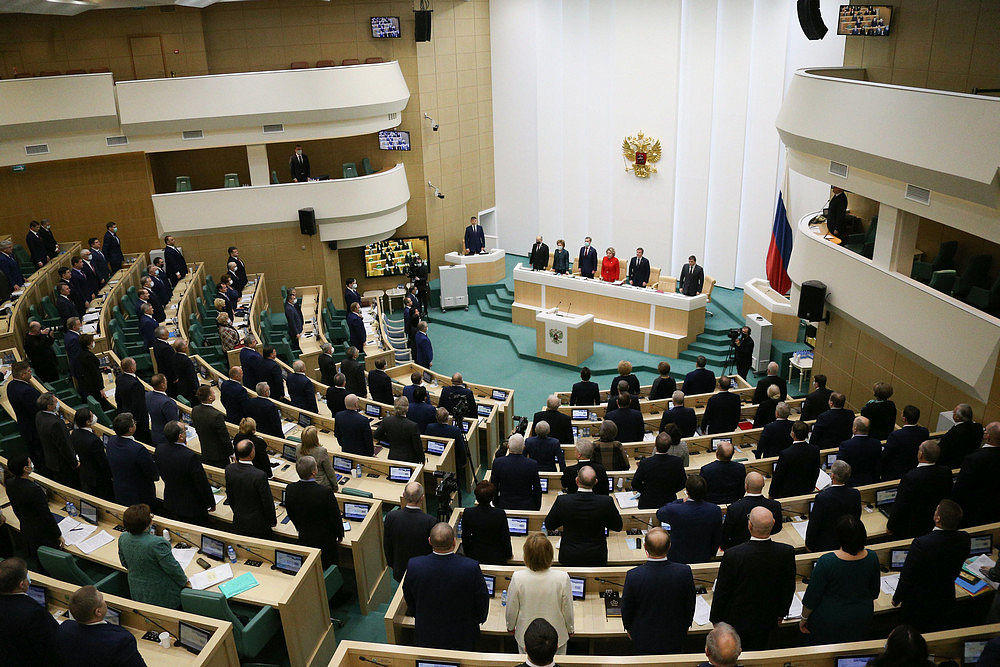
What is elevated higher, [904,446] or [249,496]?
[249,496]

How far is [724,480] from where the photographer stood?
6.27 metres

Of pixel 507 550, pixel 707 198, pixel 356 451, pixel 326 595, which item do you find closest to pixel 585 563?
pixel 507 550

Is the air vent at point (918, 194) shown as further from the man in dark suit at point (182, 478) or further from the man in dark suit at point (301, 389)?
the man in dark suit at point (182, 478)

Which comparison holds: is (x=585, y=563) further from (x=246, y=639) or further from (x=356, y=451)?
(x=356, y=451)

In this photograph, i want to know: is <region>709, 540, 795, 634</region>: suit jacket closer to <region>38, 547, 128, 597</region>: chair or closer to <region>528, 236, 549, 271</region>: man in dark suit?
<region>38, 547, 128, 597</region>: chair

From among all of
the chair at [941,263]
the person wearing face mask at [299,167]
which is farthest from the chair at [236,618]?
the person wearing face mask at [299,167]

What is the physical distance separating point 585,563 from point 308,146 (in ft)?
49.3

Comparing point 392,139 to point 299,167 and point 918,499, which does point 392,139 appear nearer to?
point 299,167

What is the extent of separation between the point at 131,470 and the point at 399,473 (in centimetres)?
253

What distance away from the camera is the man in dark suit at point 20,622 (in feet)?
14.8

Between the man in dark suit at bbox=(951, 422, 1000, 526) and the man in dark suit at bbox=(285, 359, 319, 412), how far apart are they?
23.6 ft

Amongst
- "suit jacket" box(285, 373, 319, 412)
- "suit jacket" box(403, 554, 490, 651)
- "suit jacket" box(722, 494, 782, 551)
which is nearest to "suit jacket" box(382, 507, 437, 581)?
"suit jacket" box(403, 554, 490, 651)

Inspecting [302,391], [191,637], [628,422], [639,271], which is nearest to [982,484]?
[628,422]

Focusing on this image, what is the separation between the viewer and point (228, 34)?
16.7 m
